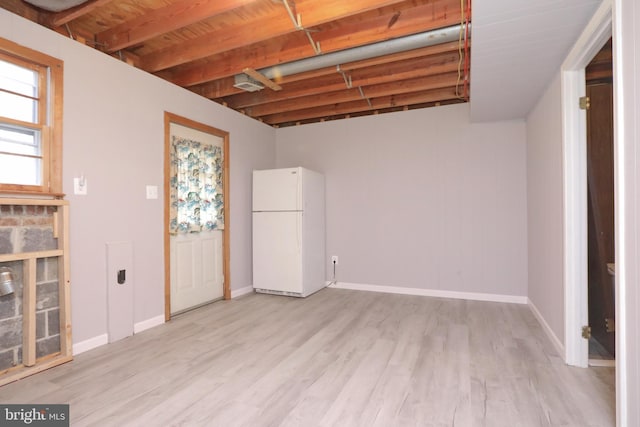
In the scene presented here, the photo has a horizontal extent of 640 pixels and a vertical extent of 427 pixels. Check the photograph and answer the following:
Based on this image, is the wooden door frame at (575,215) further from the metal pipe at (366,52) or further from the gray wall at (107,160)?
the gray wall at (107,160)

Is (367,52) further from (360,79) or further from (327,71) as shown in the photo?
(360,79)

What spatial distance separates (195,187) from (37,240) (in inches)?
63.5

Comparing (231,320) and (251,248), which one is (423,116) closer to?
(251,248)

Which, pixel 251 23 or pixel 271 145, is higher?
pixel 251 23

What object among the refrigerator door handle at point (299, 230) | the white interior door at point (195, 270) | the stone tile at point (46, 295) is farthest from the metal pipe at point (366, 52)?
the stone tile at point (46, 295)

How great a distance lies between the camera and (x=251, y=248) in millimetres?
4559

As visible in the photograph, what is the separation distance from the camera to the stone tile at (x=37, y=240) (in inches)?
88.6

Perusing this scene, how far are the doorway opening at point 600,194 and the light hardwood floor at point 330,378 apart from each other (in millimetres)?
478

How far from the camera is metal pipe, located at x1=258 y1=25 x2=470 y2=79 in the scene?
2498 mm

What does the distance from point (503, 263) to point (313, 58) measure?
10.5 ft

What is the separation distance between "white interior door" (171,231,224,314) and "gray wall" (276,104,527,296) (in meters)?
1.65

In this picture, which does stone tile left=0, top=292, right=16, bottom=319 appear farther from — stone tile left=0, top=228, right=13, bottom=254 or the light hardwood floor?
the light hardwood floor

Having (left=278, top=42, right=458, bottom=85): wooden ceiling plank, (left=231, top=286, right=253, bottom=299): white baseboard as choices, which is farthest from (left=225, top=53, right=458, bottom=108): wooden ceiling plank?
(left=231, top=286, right=253, bottom=299): white baseboard

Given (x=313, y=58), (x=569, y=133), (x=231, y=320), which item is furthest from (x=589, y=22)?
(x=231, y=320)
